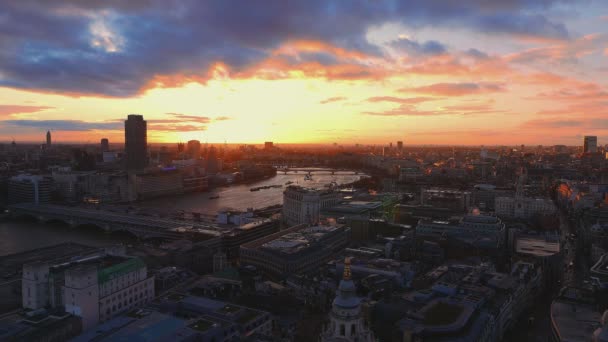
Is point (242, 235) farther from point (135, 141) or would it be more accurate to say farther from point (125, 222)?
point (135, 141)

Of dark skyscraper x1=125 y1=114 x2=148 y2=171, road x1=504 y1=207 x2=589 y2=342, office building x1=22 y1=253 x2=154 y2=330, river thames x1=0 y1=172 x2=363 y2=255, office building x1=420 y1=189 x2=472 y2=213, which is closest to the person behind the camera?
office building x1=22 y1=253 x2=154 y2=330

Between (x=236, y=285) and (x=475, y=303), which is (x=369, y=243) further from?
(x=475, y=303)

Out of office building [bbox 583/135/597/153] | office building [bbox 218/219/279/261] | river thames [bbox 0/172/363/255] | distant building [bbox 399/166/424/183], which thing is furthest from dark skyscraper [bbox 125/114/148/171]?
office building [bbox 583/135/597/153]

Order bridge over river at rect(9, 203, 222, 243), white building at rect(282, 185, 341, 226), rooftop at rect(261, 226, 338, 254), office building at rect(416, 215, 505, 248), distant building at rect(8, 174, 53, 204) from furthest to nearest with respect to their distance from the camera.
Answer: distant building at rect(8, 174, 53, 204) → white building at rect(282, 185, 341, 226) → bridge over river at rect(9, 203, 222, 243) → office building at rect(416, 215, 505, 248) → rooftop at rect(261, 226, 338, 254)

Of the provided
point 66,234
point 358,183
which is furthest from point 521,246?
point 358,183

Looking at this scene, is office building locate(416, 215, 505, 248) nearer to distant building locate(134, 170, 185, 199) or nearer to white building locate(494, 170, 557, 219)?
Result: white building locate(494, 170, 557, 219)
